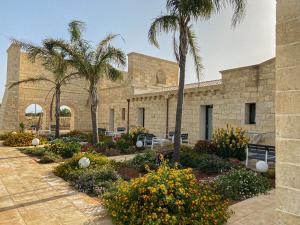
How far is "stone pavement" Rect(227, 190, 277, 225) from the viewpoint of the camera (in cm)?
387

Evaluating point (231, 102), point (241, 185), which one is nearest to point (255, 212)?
point (241, 185)

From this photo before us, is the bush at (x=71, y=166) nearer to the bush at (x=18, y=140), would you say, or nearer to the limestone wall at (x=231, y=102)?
the limestone wall at (x=231, y=102)

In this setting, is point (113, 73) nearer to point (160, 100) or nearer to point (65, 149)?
point (65, 149)

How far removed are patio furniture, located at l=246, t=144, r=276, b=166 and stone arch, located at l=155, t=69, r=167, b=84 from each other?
1508 centimetres

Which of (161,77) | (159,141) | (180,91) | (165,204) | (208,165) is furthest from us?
(161,77)

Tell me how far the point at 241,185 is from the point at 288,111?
357 cm

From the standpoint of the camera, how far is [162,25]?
8.11 m

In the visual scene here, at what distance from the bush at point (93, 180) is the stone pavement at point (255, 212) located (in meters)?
2.78

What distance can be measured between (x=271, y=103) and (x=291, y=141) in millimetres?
9294

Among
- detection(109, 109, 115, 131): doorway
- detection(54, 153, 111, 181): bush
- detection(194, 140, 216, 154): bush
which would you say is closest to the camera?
detection(54, 153, 111, 181): bush

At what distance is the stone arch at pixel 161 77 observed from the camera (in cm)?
2238

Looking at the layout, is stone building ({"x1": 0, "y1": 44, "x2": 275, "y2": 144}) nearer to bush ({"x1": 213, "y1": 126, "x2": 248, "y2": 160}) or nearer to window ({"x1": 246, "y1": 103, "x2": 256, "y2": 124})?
window ({"x1": 246, "y1": 103, "x2": 256, "y2": 124})

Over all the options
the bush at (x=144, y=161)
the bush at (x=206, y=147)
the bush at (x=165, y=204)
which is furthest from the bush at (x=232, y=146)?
the bush at (x=165, y=204)

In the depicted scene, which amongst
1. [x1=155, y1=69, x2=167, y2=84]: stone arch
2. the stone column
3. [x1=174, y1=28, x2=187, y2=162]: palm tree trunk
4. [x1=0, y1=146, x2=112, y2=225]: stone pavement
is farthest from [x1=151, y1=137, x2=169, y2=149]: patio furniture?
[x1=155, y1=69, x2=167, y2=84]: stone arch
